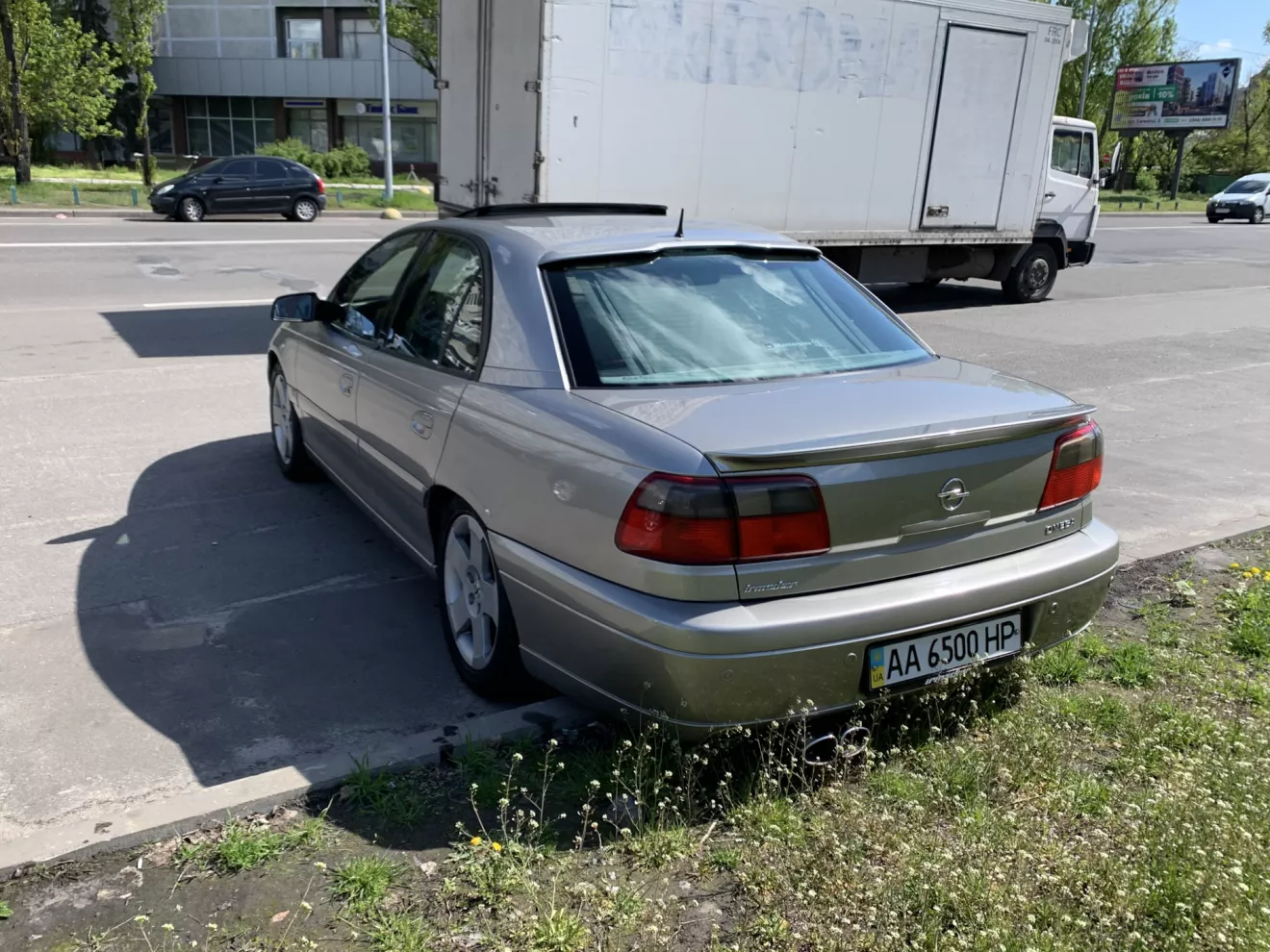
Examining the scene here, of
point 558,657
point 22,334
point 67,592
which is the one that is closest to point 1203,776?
point 558,657

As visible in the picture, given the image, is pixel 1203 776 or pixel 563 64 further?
pixel 563 64

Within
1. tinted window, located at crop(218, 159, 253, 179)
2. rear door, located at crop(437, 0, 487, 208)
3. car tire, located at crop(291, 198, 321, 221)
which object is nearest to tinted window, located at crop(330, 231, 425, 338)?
rear door, located at crop(437, 0, 487, 208)

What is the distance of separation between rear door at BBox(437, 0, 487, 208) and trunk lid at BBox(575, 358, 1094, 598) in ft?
28.7

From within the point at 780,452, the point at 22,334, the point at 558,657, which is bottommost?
the point at 22,334

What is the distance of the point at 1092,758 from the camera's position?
11.6 ft

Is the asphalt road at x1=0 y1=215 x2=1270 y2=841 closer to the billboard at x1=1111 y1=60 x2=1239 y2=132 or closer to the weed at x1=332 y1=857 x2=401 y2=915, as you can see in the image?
the weed at x1=332 y1=857 x2=401 y2=915

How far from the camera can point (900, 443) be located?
308cm

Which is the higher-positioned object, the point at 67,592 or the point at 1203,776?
the point at 1203,776

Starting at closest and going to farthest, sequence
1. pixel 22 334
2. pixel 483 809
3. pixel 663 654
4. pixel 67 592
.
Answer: pixel 663 654
pixel 483 809
pixel 67 592
pixel 22 334

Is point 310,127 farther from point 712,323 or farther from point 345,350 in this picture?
point 712,323

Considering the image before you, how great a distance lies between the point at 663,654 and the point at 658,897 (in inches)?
24.1


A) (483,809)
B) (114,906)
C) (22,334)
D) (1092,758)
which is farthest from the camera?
(22,334)

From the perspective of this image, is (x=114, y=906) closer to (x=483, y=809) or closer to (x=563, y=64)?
(x=483, y=809)

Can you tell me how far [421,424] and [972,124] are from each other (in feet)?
37.6
